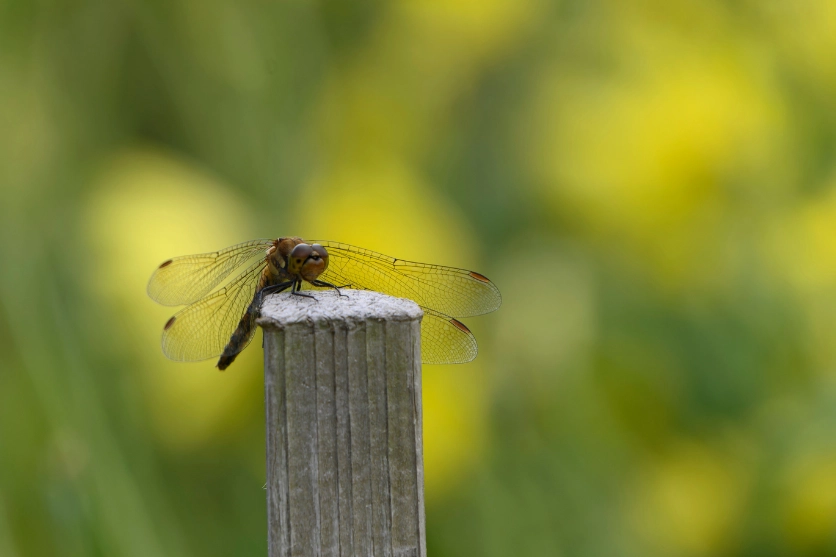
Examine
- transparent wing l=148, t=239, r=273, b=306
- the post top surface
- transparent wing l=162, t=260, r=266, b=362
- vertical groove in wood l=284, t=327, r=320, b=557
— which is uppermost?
transparent wing l=148, t=239, r=273, b=306

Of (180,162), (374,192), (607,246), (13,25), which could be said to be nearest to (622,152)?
(607,246)

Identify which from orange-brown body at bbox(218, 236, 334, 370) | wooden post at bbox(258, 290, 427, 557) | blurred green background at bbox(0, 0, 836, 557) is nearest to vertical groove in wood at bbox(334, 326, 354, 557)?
wooden post at bbox(258, 290, 427, 557)

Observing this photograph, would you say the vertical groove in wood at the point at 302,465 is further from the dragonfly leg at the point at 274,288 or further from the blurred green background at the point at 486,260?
the blurred green background at the point at 486,260

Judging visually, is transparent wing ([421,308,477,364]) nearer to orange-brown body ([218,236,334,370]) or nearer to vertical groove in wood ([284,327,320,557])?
orange-brown body ([218,236,334,370])

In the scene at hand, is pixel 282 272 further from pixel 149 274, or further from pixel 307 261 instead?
pixel 149 274

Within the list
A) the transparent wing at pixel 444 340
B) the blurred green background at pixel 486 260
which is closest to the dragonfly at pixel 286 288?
the transparent wing at pixel 444 340

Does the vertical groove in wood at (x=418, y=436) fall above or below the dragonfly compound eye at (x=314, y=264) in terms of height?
below

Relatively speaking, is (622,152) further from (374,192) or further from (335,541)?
(335,541)
